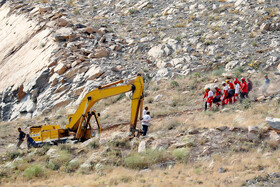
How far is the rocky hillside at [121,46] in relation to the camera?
23.4 meters

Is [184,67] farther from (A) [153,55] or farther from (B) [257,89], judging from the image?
(B) [257,89]

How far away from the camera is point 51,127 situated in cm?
1527

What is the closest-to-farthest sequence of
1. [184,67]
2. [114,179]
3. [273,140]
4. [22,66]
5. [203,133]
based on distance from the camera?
[114,179]
[273,140]
[203,133]
[184,67]
[22,66]

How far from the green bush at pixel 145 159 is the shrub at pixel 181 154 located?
25 centimetres

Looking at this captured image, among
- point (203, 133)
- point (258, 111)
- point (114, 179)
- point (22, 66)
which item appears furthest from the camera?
point (22, 66)

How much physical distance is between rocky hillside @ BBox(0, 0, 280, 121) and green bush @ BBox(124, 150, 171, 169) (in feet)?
39.7

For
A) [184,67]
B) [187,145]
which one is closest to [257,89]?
[184,67]

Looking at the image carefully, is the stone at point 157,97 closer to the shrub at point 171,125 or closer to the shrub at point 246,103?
the shrub at point 171,125

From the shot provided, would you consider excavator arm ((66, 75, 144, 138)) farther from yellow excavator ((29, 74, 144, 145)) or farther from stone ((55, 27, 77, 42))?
stone ((55, 27, 77, 42))

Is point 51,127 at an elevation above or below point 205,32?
below

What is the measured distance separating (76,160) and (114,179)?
2473 mm

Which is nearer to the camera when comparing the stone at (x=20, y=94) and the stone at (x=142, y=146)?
the stone at (x=142, y=146)

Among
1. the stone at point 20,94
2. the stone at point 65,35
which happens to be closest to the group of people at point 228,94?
the stone at point 65,35

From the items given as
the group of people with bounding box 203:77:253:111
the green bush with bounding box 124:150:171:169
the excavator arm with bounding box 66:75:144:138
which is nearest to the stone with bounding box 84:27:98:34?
the excavator arm with bounding box 66:75:144:138
